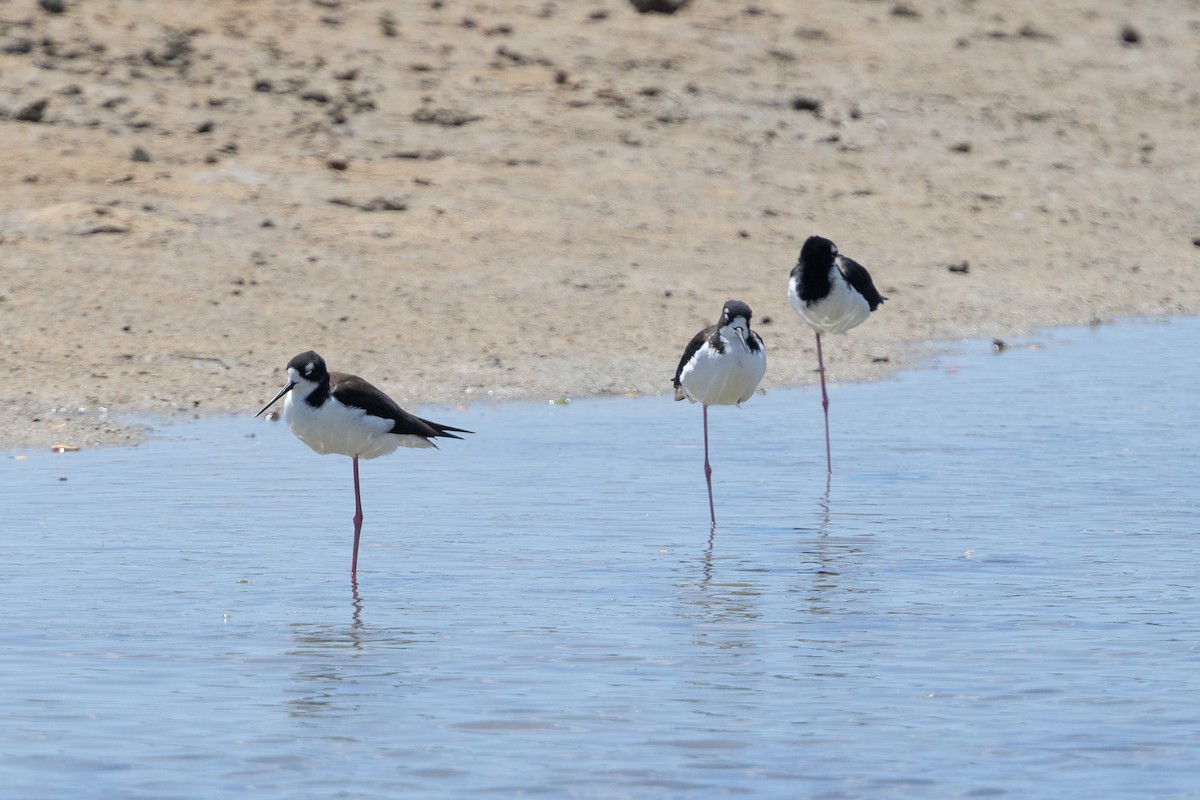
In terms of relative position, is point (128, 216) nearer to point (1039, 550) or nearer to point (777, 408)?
point (777, 408)

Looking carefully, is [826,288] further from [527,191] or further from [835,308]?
[527,191]

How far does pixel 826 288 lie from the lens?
38.3ft

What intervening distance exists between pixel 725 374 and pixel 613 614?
8.70ft

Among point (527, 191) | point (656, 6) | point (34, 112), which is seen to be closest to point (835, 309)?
point (527, 191)

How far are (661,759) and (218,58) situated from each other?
44.0ft

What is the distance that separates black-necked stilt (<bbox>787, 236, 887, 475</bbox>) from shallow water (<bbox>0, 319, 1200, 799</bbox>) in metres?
0.80

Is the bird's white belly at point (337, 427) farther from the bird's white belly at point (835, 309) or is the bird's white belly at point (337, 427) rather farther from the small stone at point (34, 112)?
the small stone at point (34, 112)

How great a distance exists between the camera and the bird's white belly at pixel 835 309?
1171cm

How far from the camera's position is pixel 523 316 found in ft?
45.1

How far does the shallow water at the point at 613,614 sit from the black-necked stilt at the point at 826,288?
2.62 ft

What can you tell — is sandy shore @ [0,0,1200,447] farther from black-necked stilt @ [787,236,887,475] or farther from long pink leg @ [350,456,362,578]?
long pink leg @ [350,456,362,578]

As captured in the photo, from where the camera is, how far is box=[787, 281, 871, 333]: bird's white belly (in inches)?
461

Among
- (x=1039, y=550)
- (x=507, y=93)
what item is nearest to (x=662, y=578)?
(x=1039, y=550)

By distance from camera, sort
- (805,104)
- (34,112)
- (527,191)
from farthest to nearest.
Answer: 1. (805,104)
2. (527,191)
3. (34,112)
